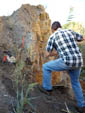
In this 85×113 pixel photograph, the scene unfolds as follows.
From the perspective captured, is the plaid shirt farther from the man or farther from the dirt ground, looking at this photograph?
the dirt ground

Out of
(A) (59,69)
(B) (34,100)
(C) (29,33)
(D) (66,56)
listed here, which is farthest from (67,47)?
(C) (29,33)

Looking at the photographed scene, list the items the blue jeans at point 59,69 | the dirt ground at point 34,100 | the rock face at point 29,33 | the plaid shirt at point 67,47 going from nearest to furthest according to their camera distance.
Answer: the dirt ground at point 34,100 < the plaid shirt at point 67,47 < the blue jeans at point 59,69 < the rock face at point 29,33

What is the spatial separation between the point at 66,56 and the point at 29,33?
1.97 m

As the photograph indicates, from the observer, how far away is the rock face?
597 cm

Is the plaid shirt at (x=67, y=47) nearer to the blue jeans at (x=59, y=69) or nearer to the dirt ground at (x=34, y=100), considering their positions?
the blue jeans at (x=59, y=69)

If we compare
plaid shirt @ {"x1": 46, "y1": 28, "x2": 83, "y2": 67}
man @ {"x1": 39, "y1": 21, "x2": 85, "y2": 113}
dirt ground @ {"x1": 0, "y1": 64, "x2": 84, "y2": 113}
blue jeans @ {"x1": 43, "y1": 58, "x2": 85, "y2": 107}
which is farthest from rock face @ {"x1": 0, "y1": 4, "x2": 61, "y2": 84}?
plaid shirt @ {"x1": 46, "y1": 28, "x2": 83, "y2": 67}

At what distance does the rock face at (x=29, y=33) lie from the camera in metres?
5.97

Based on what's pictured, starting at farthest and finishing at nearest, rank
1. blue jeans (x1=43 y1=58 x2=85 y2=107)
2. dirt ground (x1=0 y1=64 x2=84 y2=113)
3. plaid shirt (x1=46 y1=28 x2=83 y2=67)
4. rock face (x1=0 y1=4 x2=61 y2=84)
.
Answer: rock face (x1=0 y1=4 x2=61 y2=84), blue jeans (x1=43 y1=58 x2=85 y2=107), plaid shirt (x1=46 y1=28 x2=83 y2=67), dirt ground (x1=0 y1=64 x2=84 y2=113)

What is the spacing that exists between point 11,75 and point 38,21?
6.52 ft

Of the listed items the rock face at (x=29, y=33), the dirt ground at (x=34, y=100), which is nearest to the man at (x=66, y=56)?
the dirt ground at (x=34, y=100)

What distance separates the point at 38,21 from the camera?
6445 mm

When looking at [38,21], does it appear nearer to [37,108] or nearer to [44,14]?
[44,14]

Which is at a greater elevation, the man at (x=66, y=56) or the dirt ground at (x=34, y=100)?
the man at (x=66, y=56)

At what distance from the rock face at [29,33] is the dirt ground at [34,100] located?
0.65 metres
